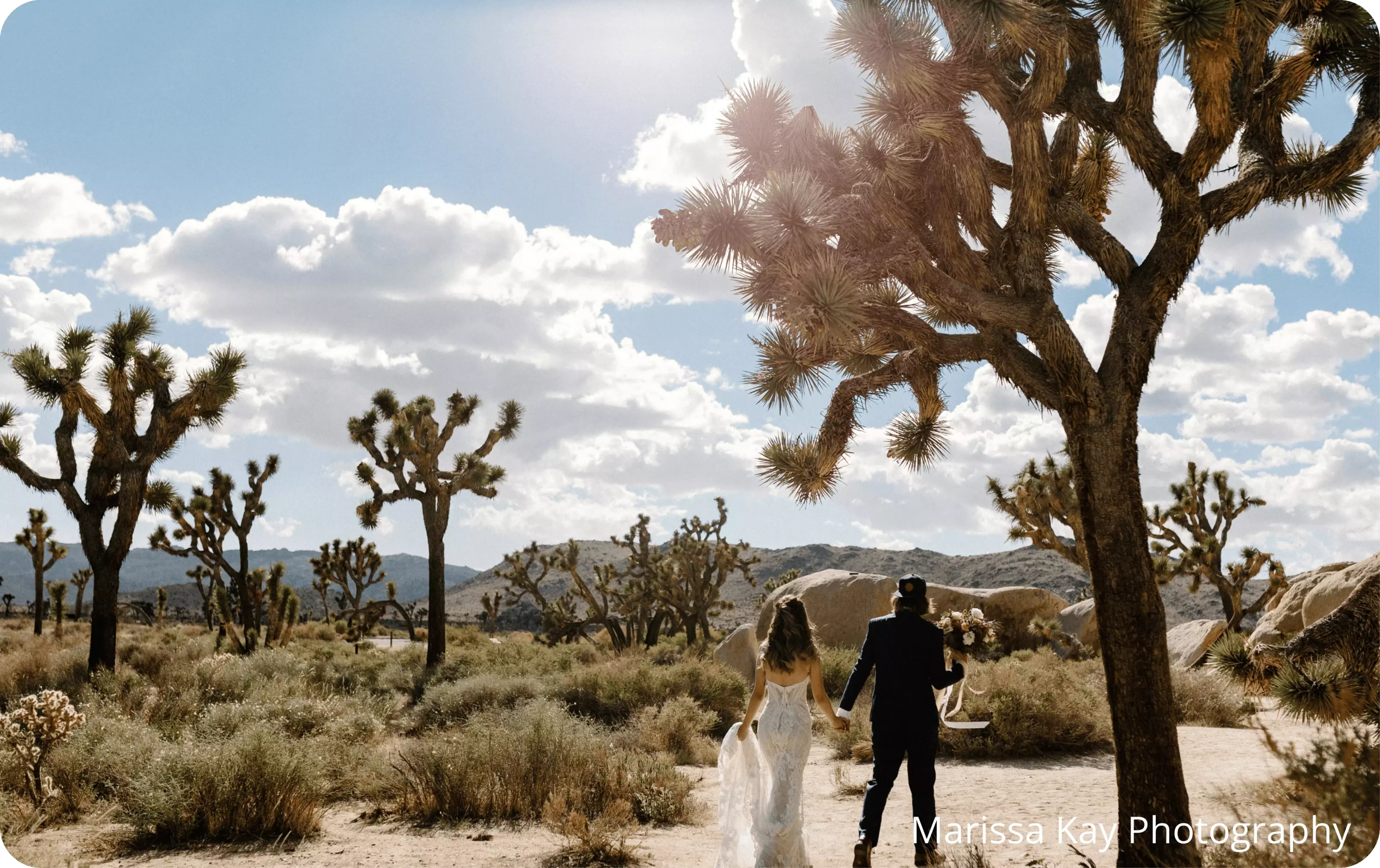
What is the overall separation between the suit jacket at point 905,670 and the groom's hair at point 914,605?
2cm

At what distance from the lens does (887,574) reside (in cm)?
5647

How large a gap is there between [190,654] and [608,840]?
56.2 ft

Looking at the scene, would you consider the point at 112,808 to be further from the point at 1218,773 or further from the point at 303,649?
the point at 303,649

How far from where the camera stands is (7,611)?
43.5 m

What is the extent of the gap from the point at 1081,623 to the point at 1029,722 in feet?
40.6

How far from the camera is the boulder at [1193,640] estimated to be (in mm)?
16844

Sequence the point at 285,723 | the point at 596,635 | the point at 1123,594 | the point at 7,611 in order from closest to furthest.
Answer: the point at 1123,594
the point at 285,723
the point at 596,635
the point at 7,611

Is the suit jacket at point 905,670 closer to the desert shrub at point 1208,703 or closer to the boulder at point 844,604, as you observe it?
the desert shrub at point 1208,703

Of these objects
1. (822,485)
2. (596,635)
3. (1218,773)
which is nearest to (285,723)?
(822,485)

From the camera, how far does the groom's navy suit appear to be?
17.9 ft

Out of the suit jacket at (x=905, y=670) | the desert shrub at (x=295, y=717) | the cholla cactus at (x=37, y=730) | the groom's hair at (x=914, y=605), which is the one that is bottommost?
the desert shrub at (x=295, y=717)

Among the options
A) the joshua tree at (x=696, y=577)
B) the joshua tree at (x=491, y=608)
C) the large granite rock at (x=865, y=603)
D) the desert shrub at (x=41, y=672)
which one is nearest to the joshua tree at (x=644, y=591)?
the joshua tree at (x=696, y=577)

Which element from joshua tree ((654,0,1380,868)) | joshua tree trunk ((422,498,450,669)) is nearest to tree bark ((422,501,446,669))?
joshua tree trunk ((422,498,450,669))

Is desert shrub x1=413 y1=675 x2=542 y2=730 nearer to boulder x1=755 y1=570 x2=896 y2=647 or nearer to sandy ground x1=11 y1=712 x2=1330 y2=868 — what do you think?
sandy ground x1=11 y1=712 x2=1330 y2=868
